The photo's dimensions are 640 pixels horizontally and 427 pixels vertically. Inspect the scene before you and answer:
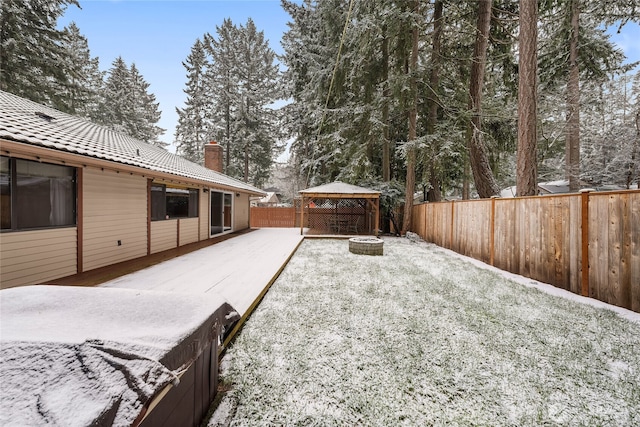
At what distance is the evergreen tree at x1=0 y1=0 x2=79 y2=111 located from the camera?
991 centimetres

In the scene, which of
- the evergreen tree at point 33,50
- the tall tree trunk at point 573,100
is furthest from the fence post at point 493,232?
the evergreen tree at point 33,50

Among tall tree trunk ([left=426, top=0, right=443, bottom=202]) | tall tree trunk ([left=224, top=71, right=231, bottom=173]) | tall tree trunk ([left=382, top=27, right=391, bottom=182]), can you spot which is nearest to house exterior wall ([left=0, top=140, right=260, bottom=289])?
tall tree trunk ([left=426, top=0, right=443, bottom=202])

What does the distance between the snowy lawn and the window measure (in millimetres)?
4034

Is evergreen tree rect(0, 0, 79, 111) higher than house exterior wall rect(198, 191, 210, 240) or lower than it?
higher

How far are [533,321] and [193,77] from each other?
28.8m

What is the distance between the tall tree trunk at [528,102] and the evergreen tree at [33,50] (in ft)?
55.1

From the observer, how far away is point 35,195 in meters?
3.58

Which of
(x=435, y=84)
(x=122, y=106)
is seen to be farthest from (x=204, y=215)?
(x=122, y=106)

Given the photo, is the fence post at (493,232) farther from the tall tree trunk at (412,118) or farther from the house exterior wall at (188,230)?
the house exterior wall at (188,230)

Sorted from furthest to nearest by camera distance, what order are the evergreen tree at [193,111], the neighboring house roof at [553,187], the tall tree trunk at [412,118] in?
the evergreen tree at [193,111]
the neighboring house roof at [553,187]
the tall tree trunk at [412,118]

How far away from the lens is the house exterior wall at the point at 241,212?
37.8 feet

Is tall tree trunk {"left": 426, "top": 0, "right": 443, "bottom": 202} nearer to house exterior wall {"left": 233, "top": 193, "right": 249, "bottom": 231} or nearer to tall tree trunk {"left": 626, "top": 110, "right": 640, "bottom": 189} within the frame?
house exterior wall {"left": 233, "top": 193, "right": 249, "bottom": 231}

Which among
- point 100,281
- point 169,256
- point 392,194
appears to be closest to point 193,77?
point 392,194

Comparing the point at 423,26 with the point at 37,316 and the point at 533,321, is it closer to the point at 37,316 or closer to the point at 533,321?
the point at 533,321
